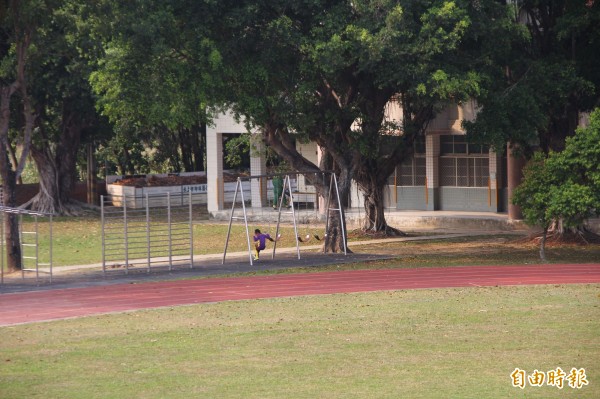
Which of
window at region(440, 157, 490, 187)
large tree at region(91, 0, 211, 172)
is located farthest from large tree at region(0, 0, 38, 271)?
window at region(440, 157, 490, 187)

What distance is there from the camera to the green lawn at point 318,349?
13.7m

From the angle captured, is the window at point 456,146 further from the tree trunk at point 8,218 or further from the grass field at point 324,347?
the tree trunk at point 8,218

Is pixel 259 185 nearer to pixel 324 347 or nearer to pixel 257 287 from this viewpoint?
pixel 257 287

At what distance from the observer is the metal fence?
28603mm

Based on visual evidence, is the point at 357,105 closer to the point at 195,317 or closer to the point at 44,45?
the point at 44,45

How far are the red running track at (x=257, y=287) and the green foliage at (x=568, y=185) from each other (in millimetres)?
1579

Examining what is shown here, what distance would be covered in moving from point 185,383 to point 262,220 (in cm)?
3047

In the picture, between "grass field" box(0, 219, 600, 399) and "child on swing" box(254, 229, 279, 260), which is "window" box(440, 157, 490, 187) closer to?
"child on swing" box(254, 229, 279, 260)

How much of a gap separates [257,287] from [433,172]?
21.1 metres

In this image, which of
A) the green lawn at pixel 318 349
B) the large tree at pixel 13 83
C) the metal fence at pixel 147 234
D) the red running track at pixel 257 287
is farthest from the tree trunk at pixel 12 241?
the green lawn at pixel 318 349

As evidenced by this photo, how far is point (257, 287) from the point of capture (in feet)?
83.3

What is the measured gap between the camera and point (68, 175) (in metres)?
52.7

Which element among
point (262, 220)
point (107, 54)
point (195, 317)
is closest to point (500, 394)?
point (195, 317)

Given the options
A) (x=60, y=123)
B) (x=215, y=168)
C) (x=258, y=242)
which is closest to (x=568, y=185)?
(x=258, y=242)
